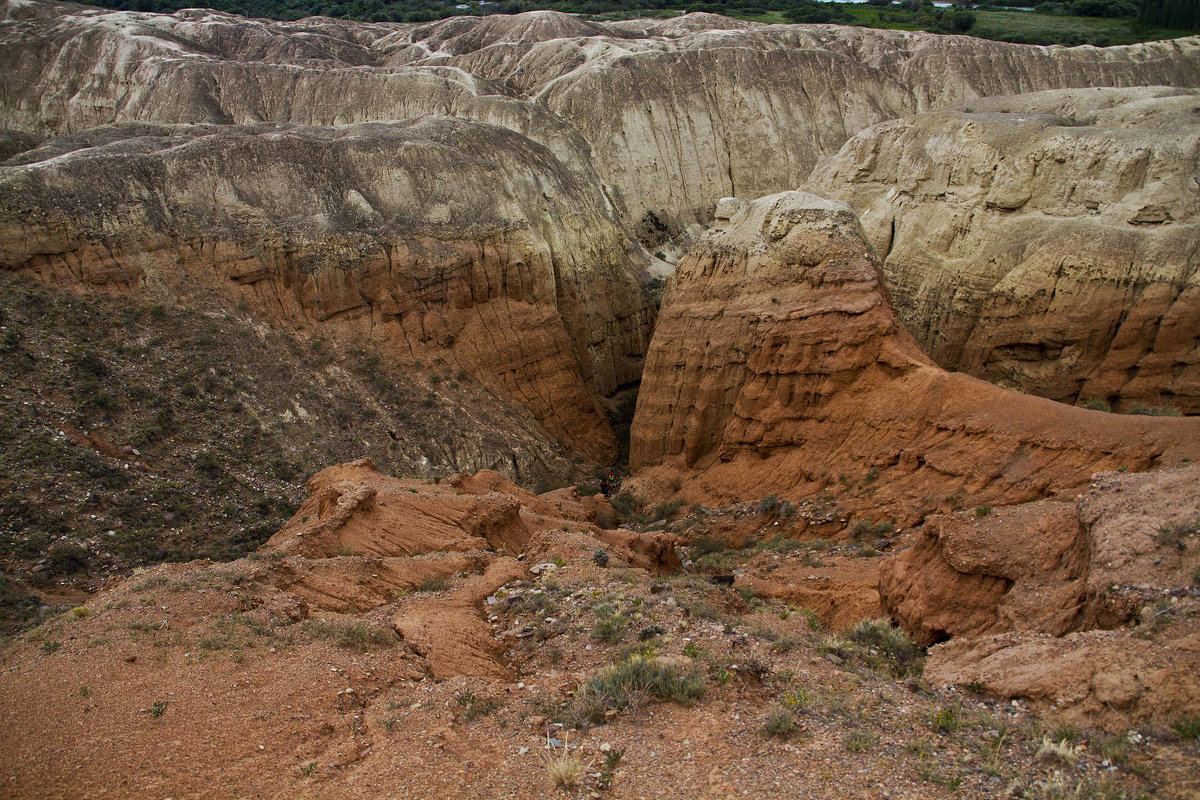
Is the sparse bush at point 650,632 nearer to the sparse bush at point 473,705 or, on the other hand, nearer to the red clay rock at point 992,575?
the sparse bush at point 473,705

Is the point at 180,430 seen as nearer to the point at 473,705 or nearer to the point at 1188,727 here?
the point at 473,705

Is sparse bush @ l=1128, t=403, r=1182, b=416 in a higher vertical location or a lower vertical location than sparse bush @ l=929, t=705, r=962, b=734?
lower

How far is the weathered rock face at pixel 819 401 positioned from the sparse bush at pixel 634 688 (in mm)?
12013

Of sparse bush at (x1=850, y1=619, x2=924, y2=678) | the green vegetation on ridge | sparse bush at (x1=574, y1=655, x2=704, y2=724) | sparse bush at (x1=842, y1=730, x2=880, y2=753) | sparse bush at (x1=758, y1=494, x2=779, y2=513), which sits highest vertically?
the green vegetation on ridge

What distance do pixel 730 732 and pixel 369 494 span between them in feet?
35.0

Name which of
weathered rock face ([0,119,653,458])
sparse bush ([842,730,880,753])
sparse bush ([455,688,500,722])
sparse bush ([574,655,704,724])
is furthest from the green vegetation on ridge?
sparse bush ([455,688,500,722])

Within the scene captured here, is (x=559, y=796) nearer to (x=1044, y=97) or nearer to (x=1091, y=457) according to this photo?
(x=1091, y=457)

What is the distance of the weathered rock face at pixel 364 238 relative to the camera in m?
29.8

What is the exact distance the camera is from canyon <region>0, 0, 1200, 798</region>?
9.51m

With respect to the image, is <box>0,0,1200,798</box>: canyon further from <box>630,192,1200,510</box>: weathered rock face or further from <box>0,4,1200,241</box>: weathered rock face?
<box>0,4,1200,241</box>: weathered rock face

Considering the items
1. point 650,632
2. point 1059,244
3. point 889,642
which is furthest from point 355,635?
point 1059,244

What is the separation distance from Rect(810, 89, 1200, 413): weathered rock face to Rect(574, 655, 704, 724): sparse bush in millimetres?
24734

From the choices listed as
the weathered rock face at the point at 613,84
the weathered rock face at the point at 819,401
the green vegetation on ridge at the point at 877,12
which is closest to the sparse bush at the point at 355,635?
the weathered rock face at the point at 819,401

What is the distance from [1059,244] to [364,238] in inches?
916
